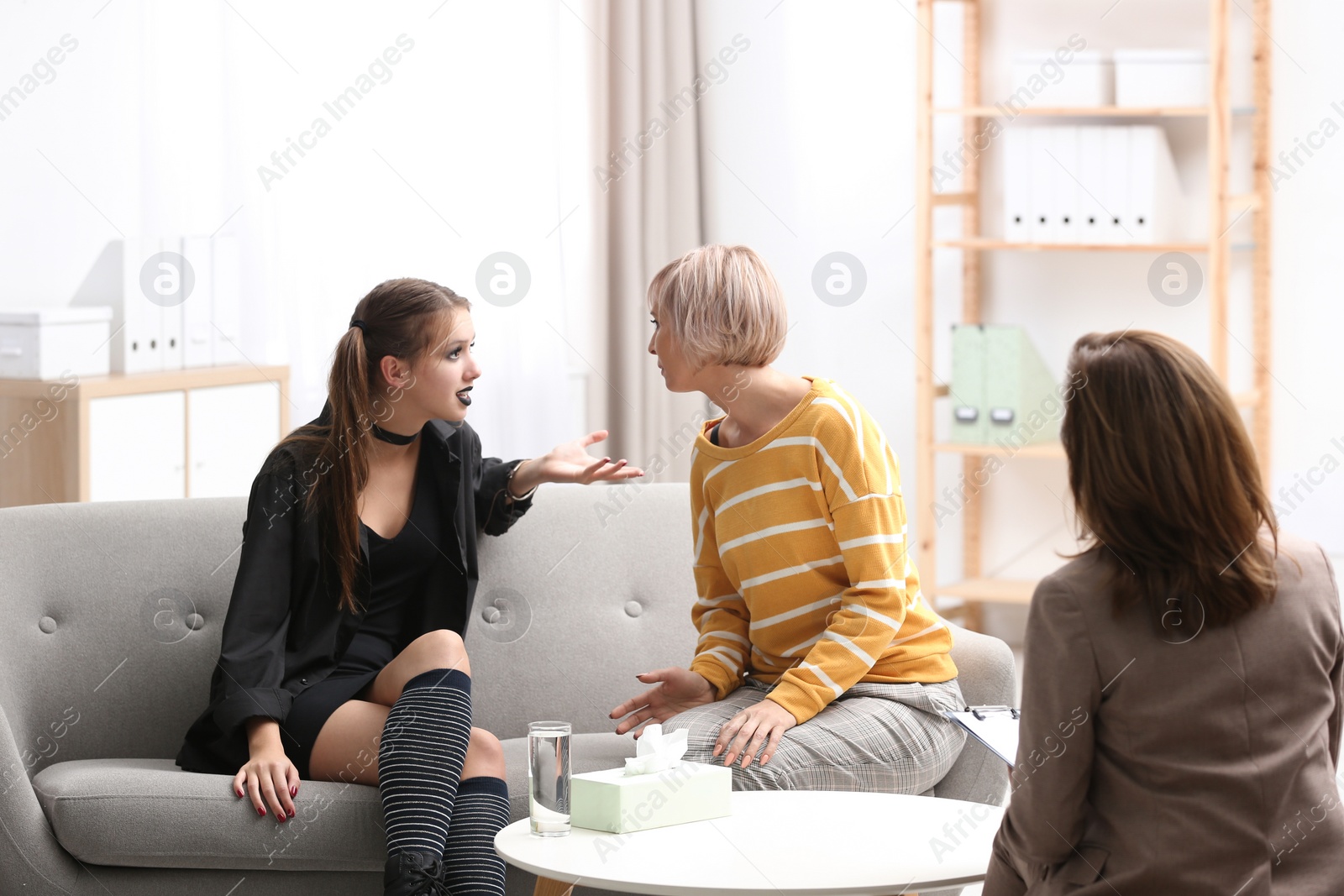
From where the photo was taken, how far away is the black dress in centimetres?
206

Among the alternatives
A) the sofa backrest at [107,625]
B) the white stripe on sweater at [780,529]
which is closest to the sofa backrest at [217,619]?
the sofa backrest at [107,625]

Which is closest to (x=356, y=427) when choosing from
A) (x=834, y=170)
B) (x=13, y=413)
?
(x=13, y=413)

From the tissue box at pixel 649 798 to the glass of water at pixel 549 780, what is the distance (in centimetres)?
2

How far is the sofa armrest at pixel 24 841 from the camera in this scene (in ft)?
5.96

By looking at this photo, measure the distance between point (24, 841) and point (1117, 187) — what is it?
3.15m

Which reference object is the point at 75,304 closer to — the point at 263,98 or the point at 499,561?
the point at 263,98

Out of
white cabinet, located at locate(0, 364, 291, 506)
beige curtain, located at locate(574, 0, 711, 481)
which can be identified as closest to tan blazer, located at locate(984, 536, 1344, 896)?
white cabinet, located at locate(0, 364, 291, 506)

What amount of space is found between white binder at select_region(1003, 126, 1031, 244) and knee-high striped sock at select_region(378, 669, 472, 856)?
263 centimetres

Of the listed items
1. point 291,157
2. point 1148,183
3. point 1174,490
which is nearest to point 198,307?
point 291,157

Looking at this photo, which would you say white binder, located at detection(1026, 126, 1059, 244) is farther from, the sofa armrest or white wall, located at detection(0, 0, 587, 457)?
the sofa armrest

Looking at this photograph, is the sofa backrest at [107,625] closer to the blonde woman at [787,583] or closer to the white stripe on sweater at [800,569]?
the blonde woman at [787,583]

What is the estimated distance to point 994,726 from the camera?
5.91ft

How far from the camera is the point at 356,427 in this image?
2086 millimetres

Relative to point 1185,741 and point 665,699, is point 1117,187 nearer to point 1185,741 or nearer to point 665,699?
point 665,699
